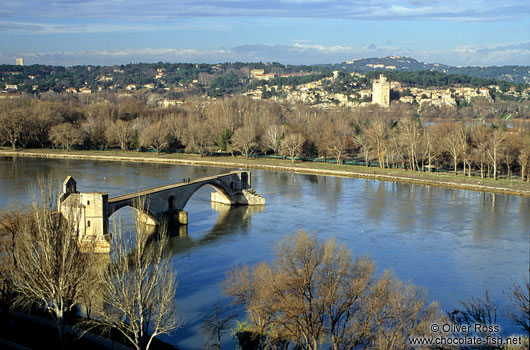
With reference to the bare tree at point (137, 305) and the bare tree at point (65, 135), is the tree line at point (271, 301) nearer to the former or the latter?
the bare tree at point (137, 305)

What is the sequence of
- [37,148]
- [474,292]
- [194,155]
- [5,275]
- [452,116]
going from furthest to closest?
[452,116] → [37,148] → [194,155] → [474,292] → [5,275]

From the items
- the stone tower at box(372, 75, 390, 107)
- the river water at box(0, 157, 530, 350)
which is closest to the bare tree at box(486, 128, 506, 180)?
the river water at box(0, 157, 530, 350)

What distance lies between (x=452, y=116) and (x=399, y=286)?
81.4 m

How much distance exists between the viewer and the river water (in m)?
19.8

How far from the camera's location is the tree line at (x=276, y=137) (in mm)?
45031

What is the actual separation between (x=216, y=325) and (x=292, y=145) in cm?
3542

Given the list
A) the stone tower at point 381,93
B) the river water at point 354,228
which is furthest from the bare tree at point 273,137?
the stone tower at point 381,93

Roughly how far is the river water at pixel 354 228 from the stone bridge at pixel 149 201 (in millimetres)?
1071

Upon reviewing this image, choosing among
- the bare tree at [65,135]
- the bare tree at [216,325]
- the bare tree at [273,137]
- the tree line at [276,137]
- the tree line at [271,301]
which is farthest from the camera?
the bare tree at [65,135]

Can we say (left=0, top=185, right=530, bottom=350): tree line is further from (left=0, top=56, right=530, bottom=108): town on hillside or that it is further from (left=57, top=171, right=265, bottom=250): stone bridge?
(left=0, top=56, right=530, bottom=108): town on hillside

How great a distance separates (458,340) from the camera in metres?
14.0

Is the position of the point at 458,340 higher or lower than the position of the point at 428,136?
lower

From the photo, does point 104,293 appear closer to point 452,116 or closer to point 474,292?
point 474,292

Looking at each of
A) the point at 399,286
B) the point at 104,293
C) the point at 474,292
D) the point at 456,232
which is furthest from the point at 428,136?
the point at 104,293
